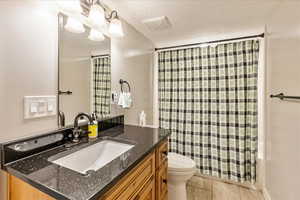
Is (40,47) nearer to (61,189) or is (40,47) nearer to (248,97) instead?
(61,189)

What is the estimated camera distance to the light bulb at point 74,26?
106 cm

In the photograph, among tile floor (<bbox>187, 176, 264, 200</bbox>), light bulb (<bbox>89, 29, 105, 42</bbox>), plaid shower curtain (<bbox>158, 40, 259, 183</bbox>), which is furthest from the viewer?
plaid shower curtain (<bbox>158, 40, 259, 183</bbox>)

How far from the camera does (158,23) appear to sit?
5.67ft

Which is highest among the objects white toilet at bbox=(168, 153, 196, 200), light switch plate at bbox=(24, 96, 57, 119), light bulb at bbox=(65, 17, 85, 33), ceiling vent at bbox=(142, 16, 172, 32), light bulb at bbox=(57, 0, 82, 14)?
ceiling vent at bbox=(142, 16, 172, 32)

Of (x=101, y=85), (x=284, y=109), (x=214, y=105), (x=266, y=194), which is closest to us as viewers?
(x=284, y=109)

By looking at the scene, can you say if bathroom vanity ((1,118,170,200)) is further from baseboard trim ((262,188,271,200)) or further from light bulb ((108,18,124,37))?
baseboard trim ((262,188,271,200))

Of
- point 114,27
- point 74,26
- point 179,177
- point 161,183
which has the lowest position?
point 179,177

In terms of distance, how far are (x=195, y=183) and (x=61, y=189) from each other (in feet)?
6.43

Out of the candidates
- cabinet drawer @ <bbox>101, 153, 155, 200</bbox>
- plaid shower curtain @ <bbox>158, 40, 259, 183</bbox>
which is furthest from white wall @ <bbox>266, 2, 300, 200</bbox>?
cabinet drawer @ <bbox>101, 153, 155, 200</bbox>

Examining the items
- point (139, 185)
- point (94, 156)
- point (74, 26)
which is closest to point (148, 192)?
point (139, 185)

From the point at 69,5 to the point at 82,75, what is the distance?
0.47m

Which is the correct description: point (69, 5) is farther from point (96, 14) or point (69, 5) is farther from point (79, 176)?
point (79, 176)

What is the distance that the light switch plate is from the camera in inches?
33.0

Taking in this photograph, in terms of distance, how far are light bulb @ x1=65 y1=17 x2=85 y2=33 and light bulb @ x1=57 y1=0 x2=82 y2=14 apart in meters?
0.06
